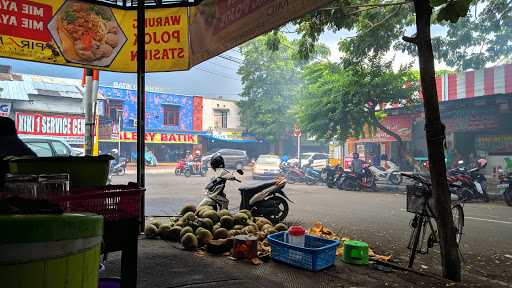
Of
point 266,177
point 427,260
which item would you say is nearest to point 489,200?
point 427,260

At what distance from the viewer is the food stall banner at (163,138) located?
2925 cm

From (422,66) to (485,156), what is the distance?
662 inches

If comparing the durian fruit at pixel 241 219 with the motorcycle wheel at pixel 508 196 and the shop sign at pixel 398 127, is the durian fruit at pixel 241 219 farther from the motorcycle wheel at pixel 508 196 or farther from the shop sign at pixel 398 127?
the shop sign at pixel 398 127

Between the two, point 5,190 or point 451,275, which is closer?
point 5,190

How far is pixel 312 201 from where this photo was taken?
40.0ft

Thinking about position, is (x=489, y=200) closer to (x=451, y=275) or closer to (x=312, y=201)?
(x=312, y=201)

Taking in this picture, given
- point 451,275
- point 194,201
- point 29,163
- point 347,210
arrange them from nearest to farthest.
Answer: point 29,163 < point 451,275 < point 347,210 < point 194,201

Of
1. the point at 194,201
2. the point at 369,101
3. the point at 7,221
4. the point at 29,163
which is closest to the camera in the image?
the point at 7,221

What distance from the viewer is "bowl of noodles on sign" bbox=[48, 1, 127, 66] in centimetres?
557

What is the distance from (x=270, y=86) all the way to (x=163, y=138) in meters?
10.4

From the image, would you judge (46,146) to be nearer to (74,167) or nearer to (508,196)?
(74,167)

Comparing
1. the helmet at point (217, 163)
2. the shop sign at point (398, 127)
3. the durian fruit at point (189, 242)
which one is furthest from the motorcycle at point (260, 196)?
the shop sign at point (398, 127)

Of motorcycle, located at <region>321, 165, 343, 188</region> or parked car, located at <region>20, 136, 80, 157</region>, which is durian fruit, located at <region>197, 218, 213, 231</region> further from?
motorcycle, located at <region>321, 165, 343, 188</region>

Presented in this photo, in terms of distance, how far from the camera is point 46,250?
976mm
